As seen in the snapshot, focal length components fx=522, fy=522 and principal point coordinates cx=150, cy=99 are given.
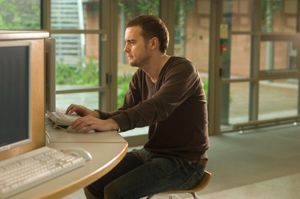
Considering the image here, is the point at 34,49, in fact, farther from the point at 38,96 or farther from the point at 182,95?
the point at 182,95

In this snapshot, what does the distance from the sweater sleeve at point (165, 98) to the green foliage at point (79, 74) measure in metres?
3.04

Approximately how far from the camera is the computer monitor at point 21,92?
1.77 metres

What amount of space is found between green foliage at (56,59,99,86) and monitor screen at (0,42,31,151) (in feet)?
11.7

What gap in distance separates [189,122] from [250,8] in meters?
4.77

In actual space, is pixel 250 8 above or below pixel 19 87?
above

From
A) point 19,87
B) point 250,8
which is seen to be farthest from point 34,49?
point 250,8

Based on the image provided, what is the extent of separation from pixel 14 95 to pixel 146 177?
796mm

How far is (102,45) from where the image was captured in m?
5.66

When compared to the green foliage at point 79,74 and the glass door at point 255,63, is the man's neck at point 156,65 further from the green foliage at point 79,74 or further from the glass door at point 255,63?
the glass door at point 255,63

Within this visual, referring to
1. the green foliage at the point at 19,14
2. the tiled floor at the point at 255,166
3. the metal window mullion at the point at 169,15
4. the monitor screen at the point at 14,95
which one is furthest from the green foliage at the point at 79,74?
the monitor screen at the point at 14,95

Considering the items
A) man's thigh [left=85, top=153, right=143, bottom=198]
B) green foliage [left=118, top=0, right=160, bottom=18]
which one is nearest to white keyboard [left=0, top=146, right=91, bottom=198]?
man's thigh [left=85, top=153, right=143, bottom=198]

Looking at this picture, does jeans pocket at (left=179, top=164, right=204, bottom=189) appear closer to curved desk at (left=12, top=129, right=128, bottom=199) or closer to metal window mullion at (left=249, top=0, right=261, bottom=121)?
curved desk at (left=12, top=129, right=128, bottom=199)

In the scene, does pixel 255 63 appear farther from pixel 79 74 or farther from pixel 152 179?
pixel 152 179

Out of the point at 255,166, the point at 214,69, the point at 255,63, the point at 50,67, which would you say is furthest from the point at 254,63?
the point at 50,67
